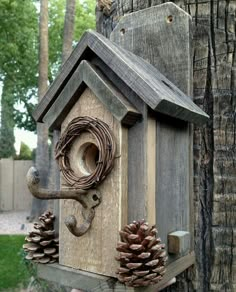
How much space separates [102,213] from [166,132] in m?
0.34

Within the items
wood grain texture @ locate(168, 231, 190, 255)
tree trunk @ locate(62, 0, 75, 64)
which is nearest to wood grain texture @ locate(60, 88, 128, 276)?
wood grain texture @ locate(168, 231, 190, 255)

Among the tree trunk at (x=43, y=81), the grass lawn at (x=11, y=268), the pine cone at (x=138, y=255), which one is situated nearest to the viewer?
the pine cone at (x=138, y=255)

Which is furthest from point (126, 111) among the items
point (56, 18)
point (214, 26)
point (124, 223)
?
point (56, 18)

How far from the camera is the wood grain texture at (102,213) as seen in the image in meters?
1.11

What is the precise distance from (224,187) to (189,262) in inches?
11.8

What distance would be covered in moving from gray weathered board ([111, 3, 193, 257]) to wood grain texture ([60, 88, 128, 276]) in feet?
0.11

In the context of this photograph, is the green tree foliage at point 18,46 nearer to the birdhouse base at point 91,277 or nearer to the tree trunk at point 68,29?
the tree trunk at point 68,29

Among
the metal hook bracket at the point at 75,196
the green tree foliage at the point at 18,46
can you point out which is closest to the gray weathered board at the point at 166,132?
the metal hook bracket at the point at 75,196

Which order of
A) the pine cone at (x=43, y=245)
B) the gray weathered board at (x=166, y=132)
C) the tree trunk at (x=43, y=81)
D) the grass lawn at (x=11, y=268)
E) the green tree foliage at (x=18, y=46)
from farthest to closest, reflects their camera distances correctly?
1. the green tree foliage at (x=18, y=46)
2. the tree trunk at (x=43, y=81)
3. the grass lawn at (x=11, y=268)
4. the pine cone at (x=43, y=245)
5. the gray weathered board at (x=166, y=132)

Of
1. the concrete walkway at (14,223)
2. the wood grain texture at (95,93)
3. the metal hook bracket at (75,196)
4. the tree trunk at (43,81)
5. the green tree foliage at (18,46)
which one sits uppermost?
the green tree foliage at (18,46)

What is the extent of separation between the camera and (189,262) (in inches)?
52.7

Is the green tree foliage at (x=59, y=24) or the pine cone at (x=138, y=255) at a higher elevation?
the green tree foliage at (x=59, y=24)

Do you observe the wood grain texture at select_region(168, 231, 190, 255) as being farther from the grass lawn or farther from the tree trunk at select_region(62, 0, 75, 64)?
the tree trunk at select_region(62, 0, 75, 64)

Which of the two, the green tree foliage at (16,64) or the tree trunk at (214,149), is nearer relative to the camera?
the tree trunk at (214,149)
